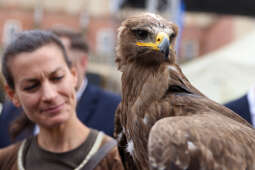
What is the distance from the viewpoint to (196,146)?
1.65 meters

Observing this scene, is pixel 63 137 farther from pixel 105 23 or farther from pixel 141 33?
pixel 105 23

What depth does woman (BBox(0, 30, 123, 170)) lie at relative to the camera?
221 centimetres

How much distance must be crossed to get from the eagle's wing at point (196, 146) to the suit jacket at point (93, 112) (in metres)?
1.63

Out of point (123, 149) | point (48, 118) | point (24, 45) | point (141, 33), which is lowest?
point (123, 149)

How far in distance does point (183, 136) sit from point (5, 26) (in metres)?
26.4

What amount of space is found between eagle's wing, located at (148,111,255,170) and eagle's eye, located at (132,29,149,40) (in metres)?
0.55

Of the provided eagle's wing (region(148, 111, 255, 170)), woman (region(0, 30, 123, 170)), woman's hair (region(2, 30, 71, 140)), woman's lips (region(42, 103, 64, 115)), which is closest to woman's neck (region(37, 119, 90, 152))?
woman (region(0, 30, 123, 170))

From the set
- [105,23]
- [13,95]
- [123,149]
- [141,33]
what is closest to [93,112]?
[13,95]

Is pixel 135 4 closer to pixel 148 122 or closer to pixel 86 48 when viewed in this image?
pixel 86 48

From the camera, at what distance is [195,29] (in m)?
28.7

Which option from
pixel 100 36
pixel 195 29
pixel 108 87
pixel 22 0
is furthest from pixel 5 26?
pixel 108 87

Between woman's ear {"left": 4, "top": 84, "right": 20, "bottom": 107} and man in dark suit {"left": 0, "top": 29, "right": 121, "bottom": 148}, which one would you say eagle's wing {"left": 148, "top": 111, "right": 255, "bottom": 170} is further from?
man in dark suit {"left": 0, "top": 29, "right": 121, "bottom": 148}

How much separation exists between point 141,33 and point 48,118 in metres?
0.85

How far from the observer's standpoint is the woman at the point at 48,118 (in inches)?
87.1
